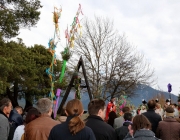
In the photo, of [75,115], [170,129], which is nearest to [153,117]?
[170,129]

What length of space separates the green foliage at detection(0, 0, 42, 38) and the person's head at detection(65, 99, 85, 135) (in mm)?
16054

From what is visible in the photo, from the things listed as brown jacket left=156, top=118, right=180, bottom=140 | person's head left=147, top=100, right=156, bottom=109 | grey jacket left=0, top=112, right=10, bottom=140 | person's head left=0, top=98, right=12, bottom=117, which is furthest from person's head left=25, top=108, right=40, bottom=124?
person's head left=147, top=100, right=156, bottom=109

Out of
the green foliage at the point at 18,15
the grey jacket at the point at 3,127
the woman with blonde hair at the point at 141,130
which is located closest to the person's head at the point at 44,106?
the woman with blonde hair at the point at 141,130

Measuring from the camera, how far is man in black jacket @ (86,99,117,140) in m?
4.62

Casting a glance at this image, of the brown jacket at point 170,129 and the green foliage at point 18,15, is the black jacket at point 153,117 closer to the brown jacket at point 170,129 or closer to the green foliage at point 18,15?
the brown jacket at point 170,129

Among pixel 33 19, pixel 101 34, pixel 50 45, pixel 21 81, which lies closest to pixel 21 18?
pixel 33 19

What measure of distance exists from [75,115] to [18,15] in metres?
17.7

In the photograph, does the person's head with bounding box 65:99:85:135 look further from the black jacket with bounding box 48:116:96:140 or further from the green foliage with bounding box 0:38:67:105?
the green foliage with bounding box 0:38:67:105

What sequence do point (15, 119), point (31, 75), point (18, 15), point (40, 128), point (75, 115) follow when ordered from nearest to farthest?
point (75, 115) < point (40, 128) < point (15, 119) < point (18, 15) < point (31, 75)

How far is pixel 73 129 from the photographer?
12.2ft

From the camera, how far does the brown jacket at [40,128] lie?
4406 millimetres

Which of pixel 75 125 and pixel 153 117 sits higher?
pixel 153 117

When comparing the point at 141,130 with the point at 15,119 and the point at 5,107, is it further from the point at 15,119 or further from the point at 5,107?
the point at 15,119

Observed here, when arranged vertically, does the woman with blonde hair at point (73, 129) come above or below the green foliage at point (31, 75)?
below
